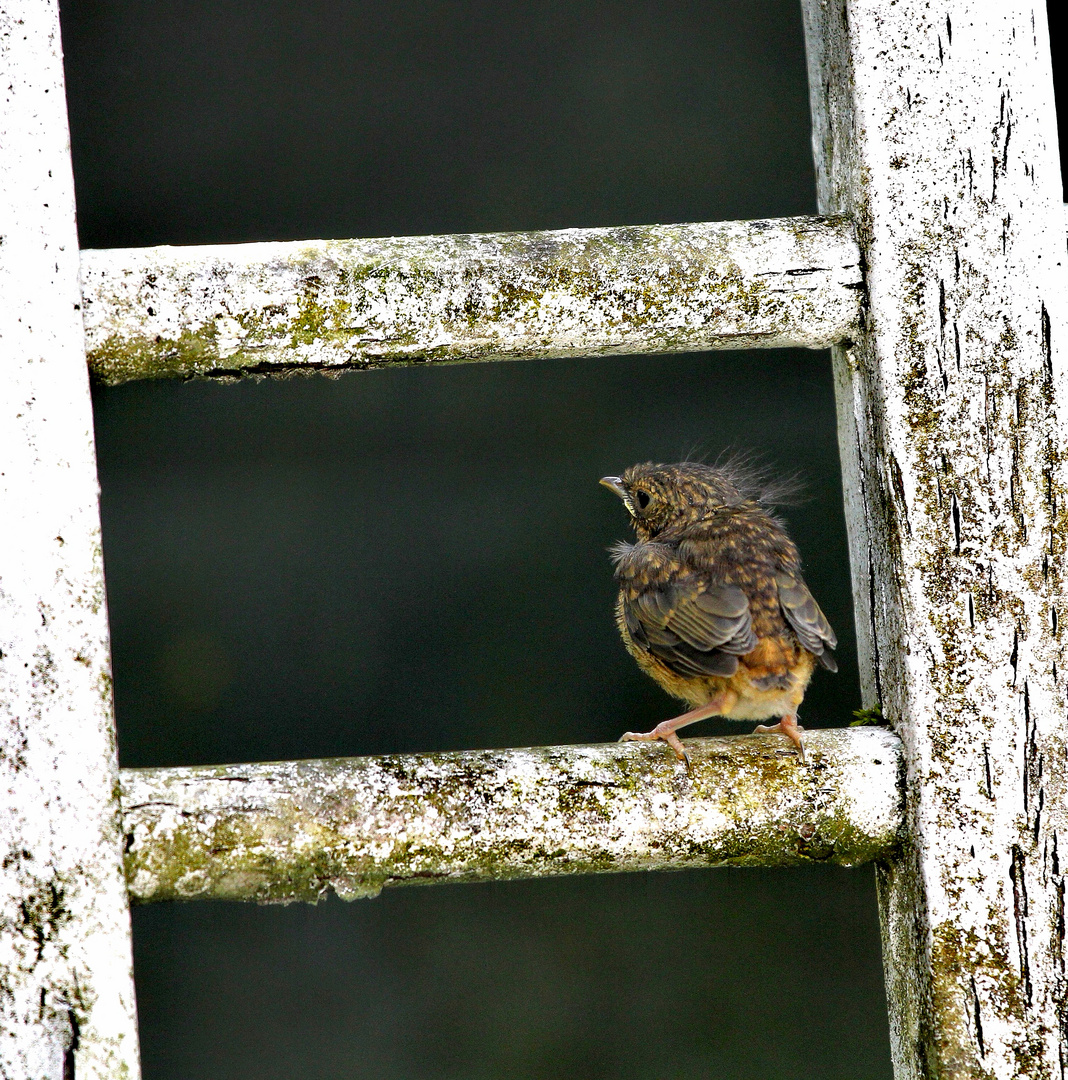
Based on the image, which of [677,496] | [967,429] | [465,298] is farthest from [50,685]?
[677,496]

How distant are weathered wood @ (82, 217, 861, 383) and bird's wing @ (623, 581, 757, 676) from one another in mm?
570

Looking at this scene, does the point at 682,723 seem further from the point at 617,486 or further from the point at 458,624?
the point at 458,624

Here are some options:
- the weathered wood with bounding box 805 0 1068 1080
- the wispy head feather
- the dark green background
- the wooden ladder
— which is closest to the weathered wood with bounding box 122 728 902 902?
the wooden ladder

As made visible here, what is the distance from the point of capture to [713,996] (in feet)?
15.6

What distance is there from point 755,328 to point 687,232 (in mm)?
170

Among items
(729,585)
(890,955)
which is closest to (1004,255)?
(729,585)

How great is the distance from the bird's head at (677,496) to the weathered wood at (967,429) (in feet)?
2.59

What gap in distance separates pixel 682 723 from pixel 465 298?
83cm

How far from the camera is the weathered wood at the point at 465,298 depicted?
158 centimetres

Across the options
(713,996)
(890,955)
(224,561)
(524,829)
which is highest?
(224,561)

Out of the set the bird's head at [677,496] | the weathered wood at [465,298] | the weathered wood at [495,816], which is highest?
the weathered wood at [465,298]

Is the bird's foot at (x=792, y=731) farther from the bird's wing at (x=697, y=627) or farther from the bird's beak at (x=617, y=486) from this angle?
the bird's beak at (x=617, y=486)

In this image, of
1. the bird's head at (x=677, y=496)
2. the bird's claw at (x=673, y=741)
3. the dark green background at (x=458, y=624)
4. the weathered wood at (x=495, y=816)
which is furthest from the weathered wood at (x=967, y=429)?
the dark green background at (x=458, y=624)

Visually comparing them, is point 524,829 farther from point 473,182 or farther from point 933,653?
→ point 473,182
